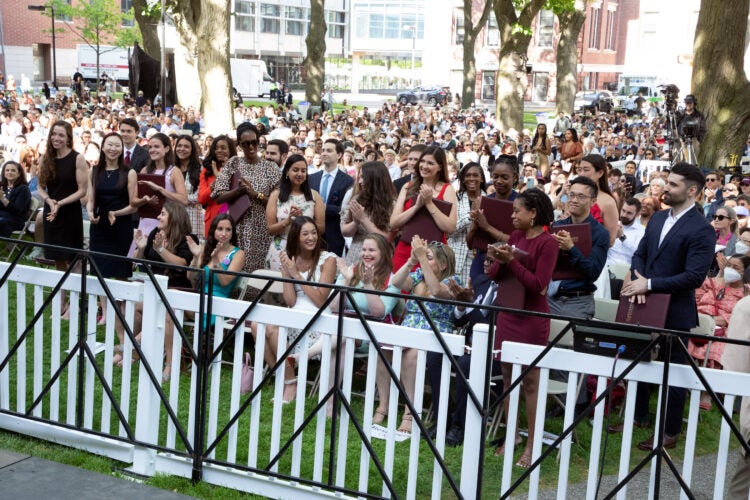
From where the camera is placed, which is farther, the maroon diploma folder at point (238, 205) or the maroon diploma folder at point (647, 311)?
the maroon diploma folder at point (238, 205)

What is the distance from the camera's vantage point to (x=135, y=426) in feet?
18.0

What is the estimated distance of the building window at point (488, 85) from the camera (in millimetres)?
65812

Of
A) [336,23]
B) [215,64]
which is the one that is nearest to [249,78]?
[336,23]

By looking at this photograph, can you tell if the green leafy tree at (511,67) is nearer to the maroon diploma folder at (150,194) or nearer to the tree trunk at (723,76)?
the tree trunk at (723,76)

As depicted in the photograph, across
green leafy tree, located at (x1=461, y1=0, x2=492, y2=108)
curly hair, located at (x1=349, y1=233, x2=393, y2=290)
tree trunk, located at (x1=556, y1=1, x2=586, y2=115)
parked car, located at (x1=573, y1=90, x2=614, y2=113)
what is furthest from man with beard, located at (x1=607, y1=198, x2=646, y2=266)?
parked car, located at (x1=573, y1=90, x2=614, y2=113)

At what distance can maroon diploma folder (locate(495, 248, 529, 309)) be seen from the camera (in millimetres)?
5594

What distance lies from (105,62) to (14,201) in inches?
1899

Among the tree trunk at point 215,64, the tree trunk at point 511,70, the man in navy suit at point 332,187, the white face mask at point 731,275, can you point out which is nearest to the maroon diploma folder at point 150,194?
the man in navy suit at point 332,187

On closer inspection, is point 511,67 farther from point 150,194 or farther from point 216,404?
point 216,404

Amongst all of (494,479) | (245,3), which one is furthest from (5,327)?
(245,3)

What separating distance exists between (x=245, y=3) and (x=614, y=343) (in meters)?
84.6

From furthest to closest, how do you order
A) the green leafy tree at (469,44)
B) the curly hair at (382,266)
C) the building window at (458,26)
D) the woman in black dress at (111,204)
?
the building window at (458,26) < the green leafy tree at (469,44) < the woman in black dress at (111,204) < the curly hair at (382,266)

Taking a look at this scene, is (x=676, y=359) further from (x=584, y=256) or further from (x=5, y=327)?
(x=5, y=327)

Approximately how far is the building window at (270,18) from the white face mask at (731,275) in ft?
269
